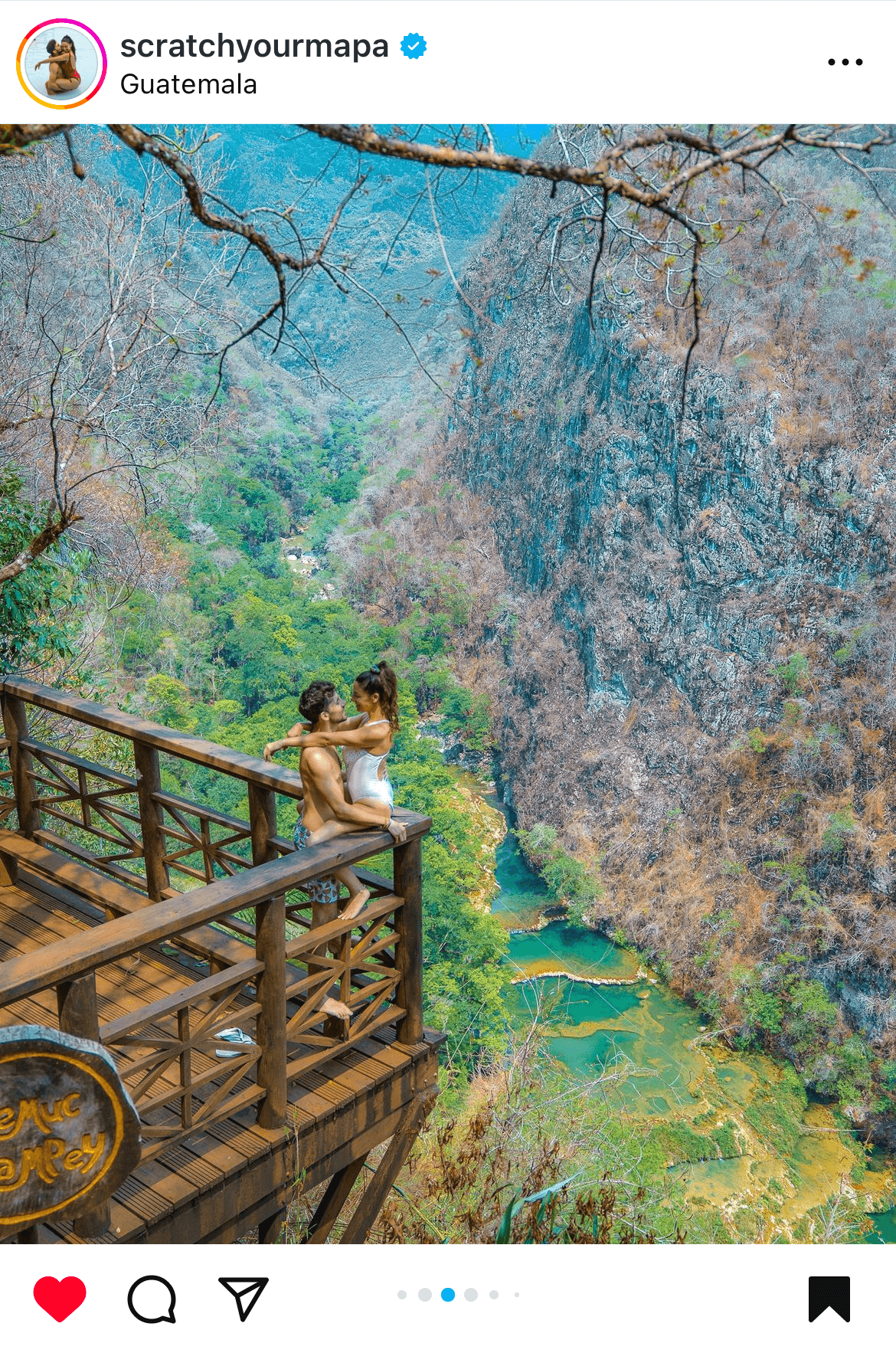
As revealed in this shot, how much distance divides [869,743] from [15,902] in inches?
718

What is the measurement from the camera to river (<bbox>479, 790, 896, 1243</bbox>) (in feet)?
48.5

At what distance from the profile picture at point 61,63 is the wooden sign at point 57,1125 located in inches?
80.2

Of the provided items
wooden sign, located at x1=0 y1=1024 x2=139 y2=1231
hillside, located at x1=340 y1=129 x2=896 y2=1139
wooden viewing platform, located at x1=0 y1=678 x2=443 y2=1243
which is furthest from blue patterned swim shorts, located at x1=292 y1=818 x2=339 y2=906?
hillside, located at x1=340 y1=129 x2=896 y2=1139

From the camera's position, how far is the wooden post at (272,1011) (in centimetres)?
270

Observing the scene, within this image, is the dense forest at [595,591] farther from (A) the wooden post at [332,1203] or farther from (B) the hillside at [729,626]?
(A) the wooden post at [332,1203]

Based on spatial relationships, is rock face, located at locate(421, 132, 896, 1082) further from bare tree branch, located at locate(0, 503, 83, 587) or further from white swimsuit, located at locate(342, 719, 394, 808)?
white swimsuit, located at locate(342, 719, 394, 808)

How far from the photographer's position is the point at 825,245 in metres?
22.9

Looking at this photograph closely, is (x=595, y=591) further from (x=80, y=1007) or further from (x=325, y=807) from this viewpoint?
(x=80, y=1007)

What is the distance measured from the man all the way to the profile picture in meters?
1.58

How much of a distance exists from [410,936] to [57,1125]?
1320 millimetres

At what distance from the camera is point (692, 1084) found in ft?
53.4

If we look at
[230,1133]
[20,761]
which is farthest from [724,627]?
[230,1133]
